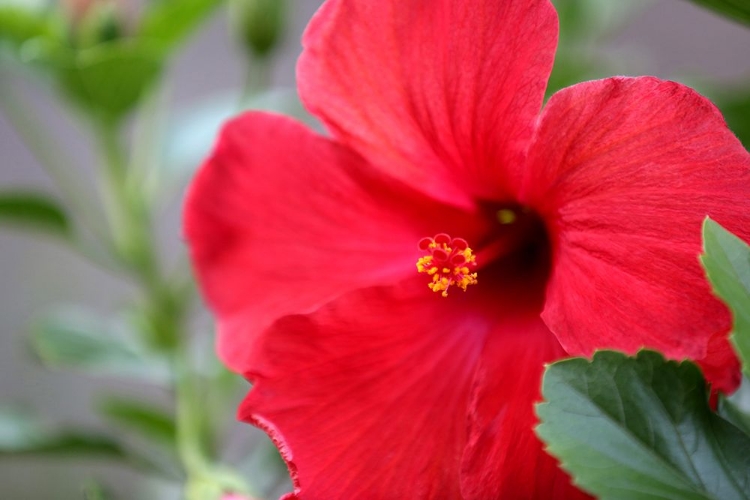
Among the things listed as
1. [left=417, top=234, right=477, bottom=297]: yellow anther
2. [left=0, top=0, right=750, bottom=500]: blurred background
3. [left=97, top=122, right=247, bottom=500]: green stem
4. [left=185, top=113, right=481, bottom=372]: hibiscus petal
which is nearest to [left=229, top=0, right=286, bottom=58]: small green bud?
[left=0, top=0, right=750, bottom=500]: blurred background

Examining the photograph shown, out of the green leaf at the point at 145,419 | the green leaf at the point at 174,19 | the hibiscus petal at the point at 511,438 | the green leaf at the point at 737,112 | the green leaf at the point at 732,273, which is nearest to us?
the green leaf at the point at 732,273

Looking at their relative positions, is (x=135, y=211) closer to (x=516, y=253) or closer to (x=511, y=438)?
(x=516, y=253)

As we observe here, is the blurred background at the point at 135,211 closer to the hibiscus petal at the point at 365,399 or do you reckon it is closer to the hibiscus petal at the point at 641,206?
the hibiscus petal at the point at 365,399

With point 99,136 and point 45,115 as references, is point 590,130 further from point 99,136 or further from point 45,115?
point 45,115

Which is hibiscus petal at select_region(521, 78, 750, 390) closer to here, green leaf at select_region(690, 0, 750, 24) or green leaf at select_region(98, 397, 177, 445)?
green leaf at select_region(690, 0, 750, 24)


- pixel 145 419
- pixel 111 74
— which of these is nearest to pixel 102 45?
pixel 111 74

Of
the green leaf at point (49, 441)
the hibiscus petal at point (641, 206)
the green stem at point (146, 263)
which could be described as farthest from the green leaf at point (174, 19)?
the hibiscus petal at point (641, 206)

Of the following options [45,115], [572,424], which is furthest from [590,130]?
[45,115]
